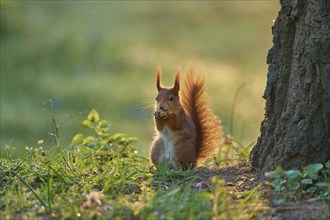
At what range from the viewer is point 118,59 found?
1369 cm

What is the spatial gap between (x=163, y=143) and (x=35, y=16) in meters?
10.00

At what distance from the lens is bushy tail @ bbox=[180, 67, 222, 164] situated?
232 inches

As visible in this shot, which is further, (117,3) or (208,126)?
(117,3)

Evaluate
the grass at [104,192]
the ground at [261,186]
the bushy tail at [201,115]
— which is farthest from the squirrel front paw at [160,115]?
the ground at [261,186]

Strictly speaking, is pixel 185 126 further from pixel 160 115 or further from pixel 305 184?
pixel 305 184

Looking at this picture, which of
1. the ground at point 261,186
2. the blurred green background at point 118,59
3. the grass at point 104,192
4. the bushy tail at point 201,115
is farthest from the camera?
the blurred green background at point 118,59

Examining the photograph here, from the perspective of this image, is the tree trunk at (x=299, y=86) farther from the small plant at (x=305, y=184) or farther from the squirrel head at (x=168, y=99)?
the squirrel head at (x=168, y=99)

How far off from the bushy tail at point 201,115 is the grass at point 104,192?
85 cm

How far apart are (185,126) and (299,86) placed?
54.3 inches

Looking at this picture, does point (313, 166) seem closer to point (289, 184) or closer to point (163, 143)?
point (289, 184)

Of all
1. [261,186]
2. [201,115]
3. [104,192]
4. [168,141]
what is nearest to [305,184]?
[261,186]

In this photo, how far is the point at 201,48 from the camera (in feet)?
49.2

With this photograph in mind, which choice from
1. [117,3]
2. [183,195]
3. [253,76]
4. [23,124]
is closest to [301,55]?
[183,195]

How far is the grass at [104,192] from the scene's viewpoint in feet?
12.6
